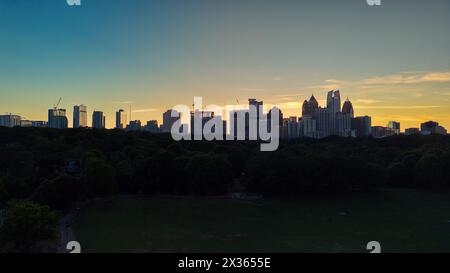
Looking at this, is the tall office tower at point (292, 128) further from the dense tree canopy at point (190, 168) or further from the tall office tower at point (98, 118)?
the tall office tower at point (98, 118)

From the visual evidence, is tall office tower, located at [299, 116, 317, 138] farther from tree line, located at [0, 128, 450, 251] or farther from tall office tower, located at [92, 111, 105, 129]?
tall office tower, located at [92, 111, 105, 129]

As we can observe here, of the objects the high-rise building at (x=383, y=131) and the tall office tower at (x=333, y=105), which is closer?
the tall office tower at (x=333, y=105)

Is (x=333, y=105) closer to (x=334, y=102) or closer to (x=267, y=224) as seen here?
(x=334, y=102)

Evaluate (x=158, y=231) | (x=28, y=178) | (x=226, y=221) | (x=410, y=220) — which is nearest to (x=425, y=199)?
(x=410, y=220)

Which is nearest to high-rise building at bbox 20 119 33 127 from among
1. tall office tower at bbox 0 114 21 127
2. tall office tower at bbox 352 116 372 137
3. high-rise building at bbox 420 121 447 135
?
tall office tower at bbox 0 114 21 127

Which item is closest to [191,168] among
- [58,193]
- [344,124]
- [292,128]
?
[58,193]

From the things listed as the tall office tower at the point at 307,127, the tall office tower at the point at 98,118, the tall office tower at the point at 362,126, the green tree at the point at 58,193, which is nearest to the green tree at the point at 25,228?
the green tree at the point at 58,193

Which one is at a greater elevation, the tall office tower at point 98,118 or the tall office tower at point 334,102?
the tall office tower at point 334,102
